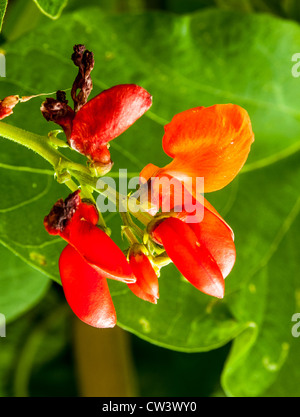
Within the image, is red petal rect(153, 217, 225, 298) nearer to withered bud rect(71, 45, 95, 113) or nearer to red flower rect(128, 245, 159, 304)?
red flower rect(128, 245, 159, 304)

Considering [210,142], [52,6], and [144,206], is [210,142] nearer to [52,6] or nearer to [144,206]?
[144,206]

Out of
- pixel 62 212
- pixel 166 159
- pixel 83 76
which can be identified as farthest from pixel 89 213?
pixel 166 159

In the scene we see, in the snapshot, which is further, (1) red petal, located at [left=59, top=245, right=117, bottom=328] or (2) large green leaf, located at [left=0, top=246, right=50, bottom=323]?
(2) large green leaf, located at [left=0, top=246, right=50, bottom=323]

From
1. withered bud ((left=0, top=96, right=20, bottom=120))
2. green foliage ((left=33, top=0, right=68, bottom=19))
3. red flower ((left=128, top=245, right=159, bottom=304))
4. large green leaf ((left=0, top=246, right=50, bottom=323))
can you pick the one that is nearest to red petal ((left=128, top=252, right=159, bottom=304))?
red flower ((left=128, top=245, right=159, bottom=304))

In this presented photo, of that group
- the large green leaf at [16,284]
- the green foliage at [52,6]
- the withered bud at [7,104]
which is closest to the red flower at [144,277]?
the withered bud at [7,104]

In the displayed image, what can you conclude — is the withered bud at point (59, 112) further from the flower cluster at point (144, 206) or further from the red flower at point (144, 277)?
the red flower at point (144, 277)

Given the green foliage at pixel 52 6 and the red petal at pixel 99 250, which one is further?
the green foliage at pixel 52 6
